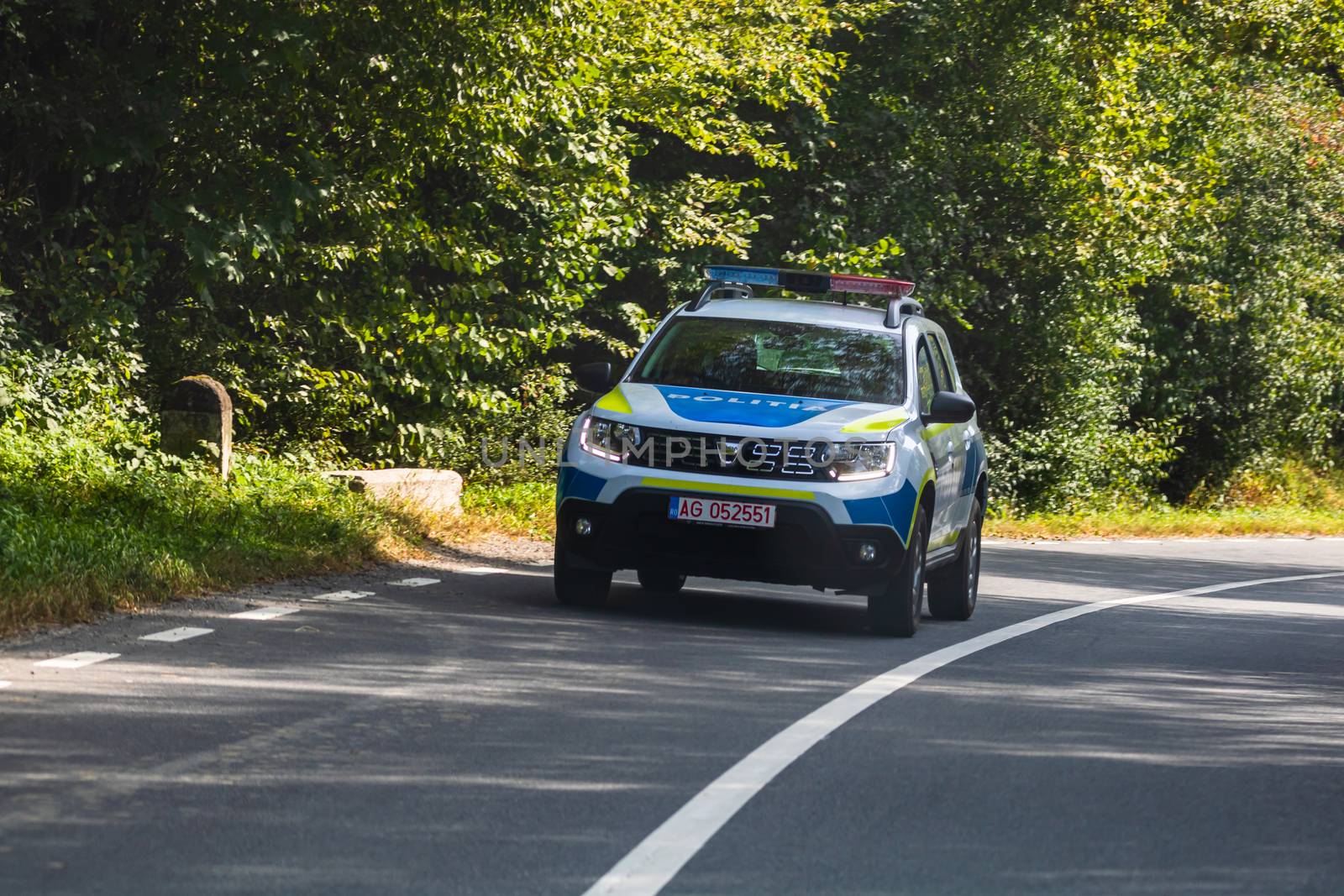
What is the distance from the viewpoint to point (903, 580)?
10.7 m

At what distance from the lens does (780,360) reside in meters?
11.5

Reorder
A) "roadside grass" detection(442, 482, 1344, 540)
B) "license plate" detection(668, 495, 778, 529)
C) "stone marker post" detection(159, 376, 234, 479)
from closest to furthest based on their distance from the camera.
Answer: "license plate" detection(668, 495, 778, 529), "stone marker post" detection(159, 376, 234, 479), "roadside grass" detection(442, 482, 1344, 540)

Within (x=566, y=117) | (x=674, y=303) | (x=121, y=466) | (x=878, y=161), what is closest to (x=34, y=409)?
(x=121, y=466)

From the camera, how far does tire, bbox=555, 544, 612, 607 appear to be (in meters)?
11.1

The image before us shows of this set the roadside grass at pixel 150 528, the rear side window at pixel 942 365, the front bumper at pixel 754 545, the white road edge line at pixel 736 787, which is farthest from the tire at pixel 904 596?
the roadside grass at pixel 150 528

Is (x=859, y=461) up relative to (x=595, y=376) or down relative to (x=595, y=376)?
down

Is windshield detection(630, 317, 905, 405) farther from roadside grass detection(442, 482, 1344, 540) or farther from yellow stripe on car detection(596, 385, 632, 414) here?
roadside grass detection(442, 482, 1344, 540)

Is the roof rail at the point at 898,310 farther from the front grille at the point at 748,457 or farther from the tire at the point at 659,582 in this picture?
the tire at the point at 659,582

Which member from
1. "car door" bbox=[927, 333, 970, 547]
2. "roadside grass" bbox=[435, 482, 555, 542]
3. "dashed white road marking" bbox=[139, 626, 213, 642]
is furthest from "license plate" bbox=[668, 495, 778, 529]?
"roadside grass" bbox=[435, 482, 555, 542]

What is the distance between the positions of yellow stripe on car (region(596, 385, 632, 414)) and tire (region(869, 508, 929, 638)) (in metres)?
1.71

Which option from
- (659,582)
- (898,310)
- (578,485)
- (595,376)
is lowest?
→ (659,582)

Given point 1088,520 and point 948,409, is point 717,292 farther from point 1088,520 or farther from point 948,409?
point 1088,520

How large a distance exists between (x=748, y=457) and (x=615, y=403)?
0.93 metres

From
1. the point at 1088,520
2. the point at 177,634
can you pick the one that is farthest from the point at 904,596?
the point at 1088,520
